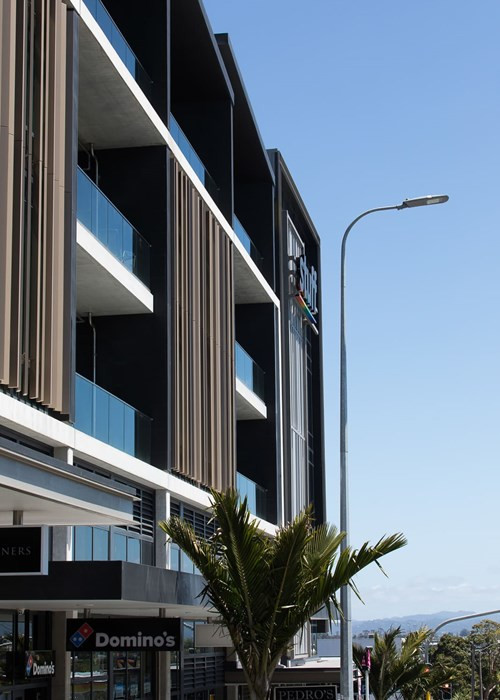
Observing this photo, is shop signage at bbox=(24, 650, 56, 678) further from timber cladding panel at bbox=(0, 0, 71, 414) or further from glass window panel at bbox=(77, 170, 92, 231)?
glass window panel at bbox=(77, 170, 92, 231)

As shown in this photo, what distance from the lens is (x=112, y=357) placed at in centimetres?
2470

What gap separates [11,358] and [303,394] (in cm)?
3027

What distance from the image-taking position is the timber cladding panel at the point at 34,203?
653 inches

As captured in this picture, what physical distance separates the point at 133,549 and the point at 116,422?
2.70 metres

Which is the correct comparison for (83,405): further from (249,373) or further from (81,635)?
(249,373)

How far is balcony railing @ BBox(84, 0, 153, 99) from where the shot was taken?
22.1m

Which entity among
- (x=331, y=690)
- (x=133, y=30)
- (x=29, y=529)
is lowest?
(x=331, y=690)

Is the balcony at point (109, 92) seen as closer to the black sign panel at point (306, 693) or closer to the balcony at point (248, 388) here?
the balcony at point (248, 388)

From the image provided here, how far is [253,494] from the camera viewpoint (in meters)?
35.1

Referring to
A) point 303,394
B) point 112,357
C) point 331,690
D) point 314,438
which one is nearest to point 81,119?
point 112,357

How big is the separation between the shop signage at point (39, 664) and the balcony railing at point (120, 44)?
39.2 ft

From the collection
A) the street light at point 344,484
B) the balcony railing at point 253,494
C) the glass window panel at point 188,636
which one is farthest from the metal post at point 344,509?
the glass window panel at point 188,636

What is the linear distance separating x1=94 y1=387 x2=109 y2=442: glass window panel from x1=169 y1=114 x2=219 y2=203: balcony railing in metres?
8.13

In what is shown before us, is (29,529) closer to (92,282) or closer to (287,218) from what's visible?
(92,282)
